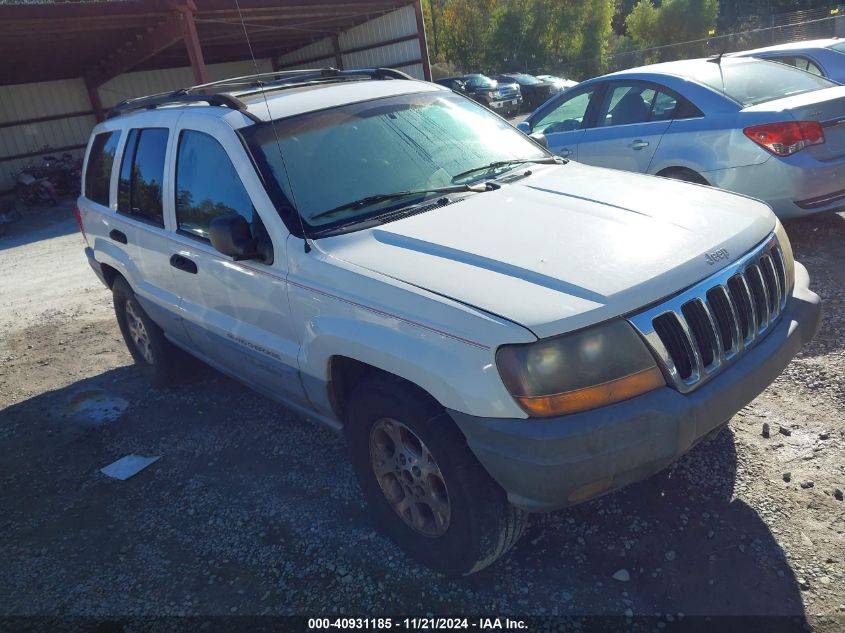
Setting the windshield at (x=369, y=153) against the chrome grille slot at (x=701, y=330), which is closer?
the chrome grille slot at (x=701, y=330)

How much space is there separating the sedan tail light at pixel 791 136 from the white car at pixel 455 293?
8.17 ft

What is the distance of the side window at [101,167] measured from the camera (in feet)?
16.0

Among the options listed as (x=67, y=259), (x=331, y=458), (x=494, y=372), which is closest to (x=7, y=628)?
(x=331, y=458)

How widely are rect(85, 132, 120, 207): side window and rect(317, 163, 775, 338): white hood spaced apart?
9.10ft

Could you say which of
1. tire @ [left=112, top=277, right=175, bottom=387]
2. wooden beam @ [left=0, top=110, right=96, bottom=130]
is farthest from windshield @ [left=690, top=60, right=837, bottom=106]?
wooden beam @ [left=0, top=110, right=96, bottom=130]

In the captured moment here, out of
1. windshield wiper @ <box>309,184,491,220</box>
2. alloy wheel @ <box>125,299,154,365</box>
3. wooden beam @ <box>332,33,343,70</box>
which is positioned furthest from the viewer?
wooden beam @ <box>332,33,343,70</box>

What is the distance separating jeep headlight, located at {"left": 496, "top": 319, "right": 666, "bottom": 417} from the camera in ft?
7.43

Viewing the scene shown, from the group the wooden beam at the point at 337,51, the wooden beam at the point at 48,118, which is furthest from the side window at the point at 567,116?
the wooden beam at the point at 48,118

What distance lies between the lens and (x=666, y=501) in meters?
3.09

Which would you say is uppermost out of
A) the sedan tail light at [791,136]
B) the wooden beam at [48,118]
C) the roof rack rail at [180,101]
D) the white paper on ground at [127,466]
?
the wooden beam at [48,118]

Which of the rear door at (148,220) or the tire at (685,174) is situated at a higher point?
the rear door at (148,220)

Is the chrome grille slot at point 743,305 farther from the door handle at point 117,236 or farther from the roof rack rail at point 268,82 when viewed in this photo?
the door handle at point 117,236

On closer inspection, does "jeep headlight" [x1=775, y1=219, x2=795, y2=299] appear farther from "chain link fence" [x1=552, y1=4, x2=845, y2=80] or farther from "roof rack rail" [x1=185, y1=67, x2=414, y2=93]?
"chain link fence" [x1=552, y1=4, x2=845, y2=80]

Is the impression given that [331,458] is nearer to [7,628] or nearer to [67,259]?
[7,628]
